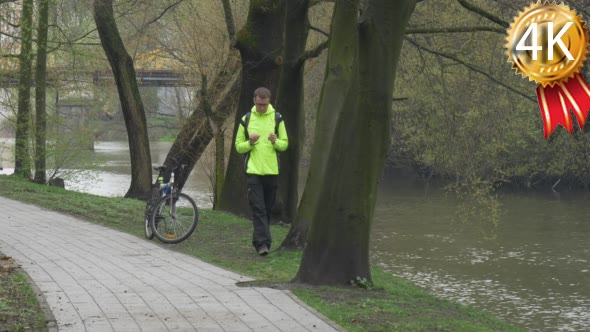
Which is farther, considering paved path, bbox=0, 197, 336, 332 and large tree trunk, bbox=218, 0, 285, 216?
large tree trunk, bbox=218, 0, 285, 216

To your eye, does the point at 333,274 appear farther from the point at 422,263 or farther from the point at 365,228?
the point at 422,263

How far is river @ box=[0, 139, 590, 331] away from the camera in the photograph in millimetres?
15493

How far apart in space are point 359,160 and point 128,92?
14.6m

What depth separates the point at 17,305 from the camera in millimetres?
7945

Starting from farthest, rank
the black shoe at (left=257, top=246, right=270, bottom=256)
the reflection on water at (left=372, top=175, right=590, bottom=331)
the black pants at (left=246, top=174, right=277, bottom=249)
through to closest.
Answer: the reflection on water at (left=372, top=175, right=590, bottom=331) < the black shoe at (left=257, top=246, right=270, bottom=256) < the black pants at (left=246, top=174, right=277, bottom=249)

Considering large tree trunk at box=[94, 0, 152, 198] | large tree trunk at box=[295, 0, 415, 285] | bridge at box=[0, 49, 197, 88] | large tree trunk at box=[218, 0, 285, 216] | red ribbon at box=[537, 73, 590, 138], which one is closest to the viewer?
large tree trunk at box=[295, 0, 415, 285]

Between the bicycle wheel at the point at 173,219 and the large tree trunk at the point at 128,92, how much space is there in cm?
1035

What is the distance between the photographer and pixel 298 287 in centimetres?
942

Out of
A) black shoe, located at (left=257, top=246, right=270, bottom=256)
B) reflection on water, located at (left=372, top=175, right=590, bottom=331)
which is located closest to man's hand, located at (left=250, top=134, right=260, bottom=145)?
black shoe, located at (left=257, top=246, right=270, bottom=256)

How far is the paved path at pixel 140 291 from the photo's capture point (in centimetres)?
742

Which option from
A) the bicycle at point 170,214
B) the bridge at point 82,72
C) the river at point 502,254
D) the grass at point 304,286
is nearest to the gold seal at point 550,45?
the grass at point 304,286

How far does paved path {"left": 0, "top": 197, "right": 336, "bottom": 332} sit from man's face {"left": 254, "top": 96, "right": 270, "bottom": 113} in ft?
6.03

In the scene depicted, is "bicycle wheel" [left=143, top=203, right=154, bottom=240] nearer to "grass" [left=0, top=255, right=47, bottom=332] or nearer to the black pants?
the black pants

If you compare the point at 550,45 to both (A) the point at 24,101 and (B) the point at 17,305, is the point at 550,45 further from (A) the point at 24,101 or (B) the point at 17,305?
(A) the point at 24,101
